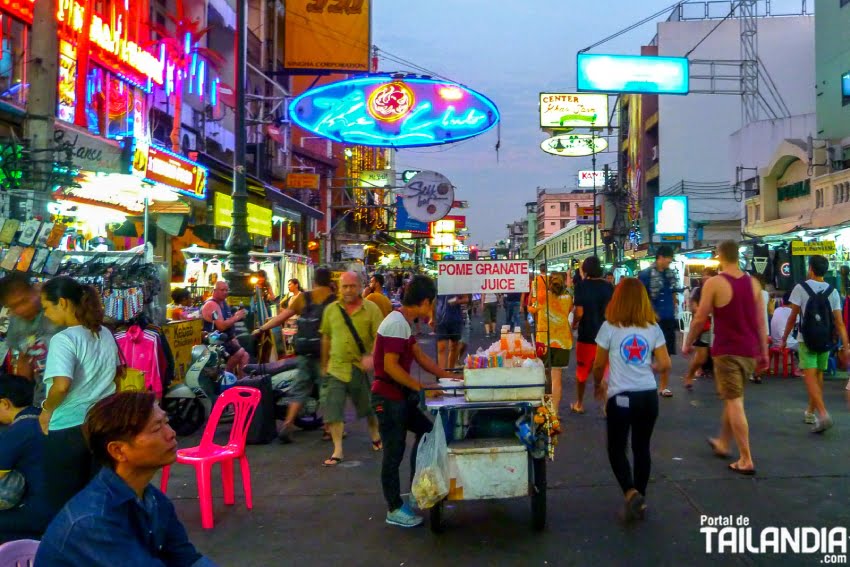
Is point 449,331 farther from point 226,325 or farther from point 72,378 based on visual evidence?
point 72,378

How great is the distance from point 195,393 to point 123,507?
6.67 m

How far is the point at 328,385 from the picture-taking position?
24.5 feet

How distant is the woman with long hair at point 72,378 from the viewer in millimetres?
3775

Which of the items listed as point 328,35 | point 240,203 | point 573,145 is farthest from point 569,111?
point 240,203

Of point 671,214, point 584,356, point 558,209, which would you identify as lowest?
point 584,356

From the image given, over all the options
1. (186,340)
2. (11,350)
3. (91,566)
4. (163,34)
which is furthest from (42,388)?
(163,34)

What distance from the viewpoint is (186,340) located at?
9.52m

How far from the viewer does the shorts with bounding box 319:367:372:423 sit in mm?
7320

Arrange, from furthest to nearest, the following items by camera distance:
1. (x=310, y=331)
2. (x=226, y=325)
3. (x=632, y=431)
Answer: (x=226, y=325) → (x=310, y=331) → (x=632, y=431)

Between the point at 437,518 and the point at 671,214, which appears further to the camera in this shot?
the point at 671,214

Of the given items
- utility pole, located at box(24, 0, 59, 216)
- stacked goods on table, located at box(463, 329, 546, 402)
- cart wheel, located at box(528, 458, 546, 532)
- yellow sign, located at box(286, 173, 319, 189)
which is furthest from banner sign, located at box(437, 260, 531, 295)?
yellow sign, located at box(286, 173, 319, 189)

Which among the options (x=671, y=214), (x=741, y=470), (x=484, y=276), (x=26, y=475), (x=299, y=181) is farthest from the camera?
(x=671, y=214)

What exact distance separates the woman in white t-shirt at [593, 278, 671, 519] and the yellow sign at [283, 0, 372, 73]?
57.8ft

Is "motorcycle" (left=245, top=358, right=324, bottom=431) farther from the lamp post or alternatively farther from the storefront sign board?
the storefront sign board
